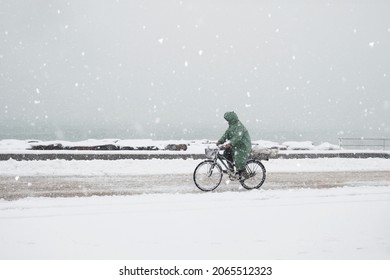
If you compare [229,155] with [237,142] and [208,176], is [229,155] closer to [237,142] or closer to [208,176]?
[237,142]

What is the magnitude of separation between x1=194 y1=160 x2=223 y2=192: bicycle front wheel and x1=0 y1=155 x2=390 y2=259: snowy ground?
248 mm

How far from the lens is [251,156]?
39.9 ft

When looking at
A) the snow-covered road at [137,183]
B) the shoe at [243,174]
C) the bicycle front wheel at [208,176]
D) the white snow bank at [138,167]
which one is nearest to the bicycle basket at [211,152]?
the bicycle front wheel at [208,176]

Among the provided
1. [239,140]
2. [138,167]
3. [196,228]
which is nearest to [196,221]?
[196,228]

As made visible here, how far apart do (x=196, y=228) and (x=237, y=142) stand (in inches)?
180

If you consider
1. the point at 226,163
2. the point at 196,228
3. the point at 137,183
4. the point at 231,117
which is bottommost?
the point at 196,228

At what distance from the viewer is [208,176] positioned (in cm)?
1159

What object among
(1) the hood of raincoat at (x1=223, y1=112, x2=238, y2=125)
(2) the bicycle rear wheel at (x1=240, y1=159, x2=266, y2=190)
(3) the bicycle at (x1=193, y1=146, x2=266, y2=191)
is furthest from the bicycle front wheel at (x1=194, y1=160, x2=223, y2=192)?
(1) the hood of raincoat at (x1=223, y1=112, x2=238, y2=125)

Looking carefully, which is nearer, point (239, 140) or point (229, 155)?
point (239, 140)

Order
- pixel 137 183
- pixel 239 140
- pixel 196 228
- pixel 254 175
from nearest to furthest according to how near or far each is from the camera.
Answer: pixel 196 228 → pixel 239 140 → pixel 254 175 → pixel 137 183

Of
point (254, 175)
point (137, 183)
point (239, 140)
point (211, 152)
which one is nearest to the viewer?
point (239, 140)

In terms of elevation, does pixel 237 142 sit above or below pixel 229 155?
above

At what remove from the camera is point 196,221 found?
766 centimetres
